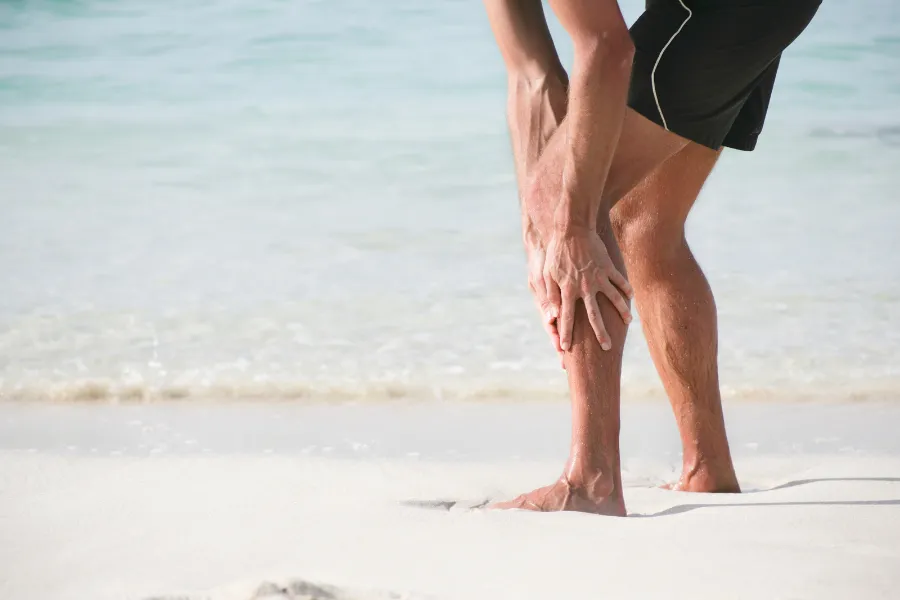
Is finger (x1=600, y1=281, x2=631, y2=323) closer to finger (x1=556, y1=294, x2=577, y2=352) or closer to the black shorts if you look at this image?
finger (x1=556, y1=294, x2=577, y2=352)

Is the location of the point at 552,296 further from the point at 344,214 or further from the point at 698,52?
the point at 344,214

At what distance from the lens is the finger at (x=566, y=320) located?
1712mm

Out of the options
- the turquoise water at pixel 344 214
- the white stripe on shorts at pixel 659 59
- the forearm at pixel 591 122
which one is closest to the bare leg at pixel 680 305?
the white stripe on shorts at pixel 659 59

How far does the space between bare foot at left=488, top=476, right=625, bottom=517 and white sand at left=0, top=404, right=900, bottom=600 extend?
0.05 m

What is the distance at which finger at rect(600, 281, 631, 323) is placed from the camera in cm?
170

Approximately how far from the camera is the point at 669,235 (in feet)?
6.66

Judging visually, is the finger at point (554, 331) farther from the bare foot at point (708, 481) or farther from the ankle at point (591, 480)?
the bare foot at point (708, 481)

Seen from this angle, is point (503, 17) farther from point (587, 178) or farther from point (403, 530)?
point (403, 530)

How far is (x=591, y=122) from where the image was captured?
1647 mm

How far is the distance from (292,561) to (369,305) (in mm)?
2651

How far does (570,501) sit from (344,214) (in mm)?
4230

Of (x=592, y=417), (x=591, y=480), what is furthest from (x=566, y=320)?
(x=591, y=480)

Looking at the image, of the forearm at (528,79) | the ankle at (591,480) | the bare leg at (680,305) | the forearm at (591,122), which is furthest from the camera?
the bare leg at (680,305)

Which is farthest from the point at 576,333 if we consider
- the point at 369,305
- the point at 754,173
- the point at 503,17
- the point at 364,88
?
the point at 364,88
